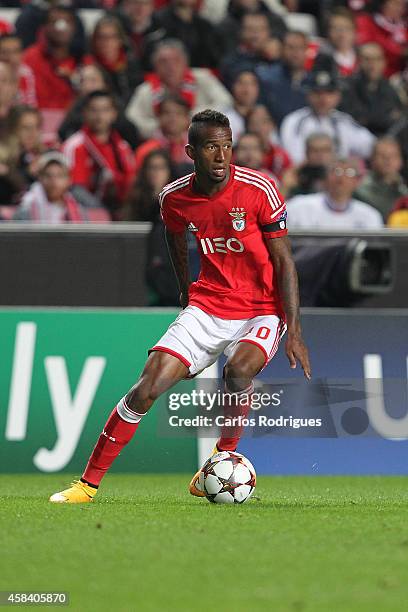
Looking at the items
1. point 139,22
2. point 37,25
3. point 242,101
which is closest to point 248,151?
point 242,101

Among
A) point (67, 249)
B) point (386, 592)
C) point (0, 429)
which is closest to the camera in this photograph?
point (386, 592)

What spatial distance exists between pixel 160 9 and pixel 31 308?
21.1ft

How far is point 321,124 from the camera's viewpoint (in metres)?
15.2

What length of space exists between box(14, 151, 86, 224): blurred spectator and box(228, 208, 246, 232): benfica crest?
479 cm

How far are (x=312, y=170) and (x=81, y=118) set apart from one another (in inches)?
98.7

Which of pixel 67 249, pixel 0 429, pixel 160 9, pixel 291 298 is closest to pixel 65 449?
pixel 0 429

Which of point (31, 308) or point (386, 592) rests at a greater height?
point (386, 592)

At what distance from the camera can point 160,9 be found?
16.4 m

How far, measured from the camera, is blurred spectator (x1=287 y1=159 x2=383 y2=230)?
A: 12891 millimetres

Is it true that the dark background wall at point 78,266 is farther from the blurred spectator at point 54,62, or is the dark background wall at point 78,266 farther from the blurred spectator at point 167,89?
the blurred spectator at point 54,62

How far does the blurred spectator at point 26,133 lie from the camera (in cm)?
1354

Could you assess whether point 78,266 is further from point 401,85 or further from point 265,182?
point 401,85

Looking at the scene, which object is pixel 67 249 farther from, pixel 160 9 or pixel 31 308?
pixel 160 9

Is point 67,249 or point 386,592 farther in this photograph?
point 67,249
